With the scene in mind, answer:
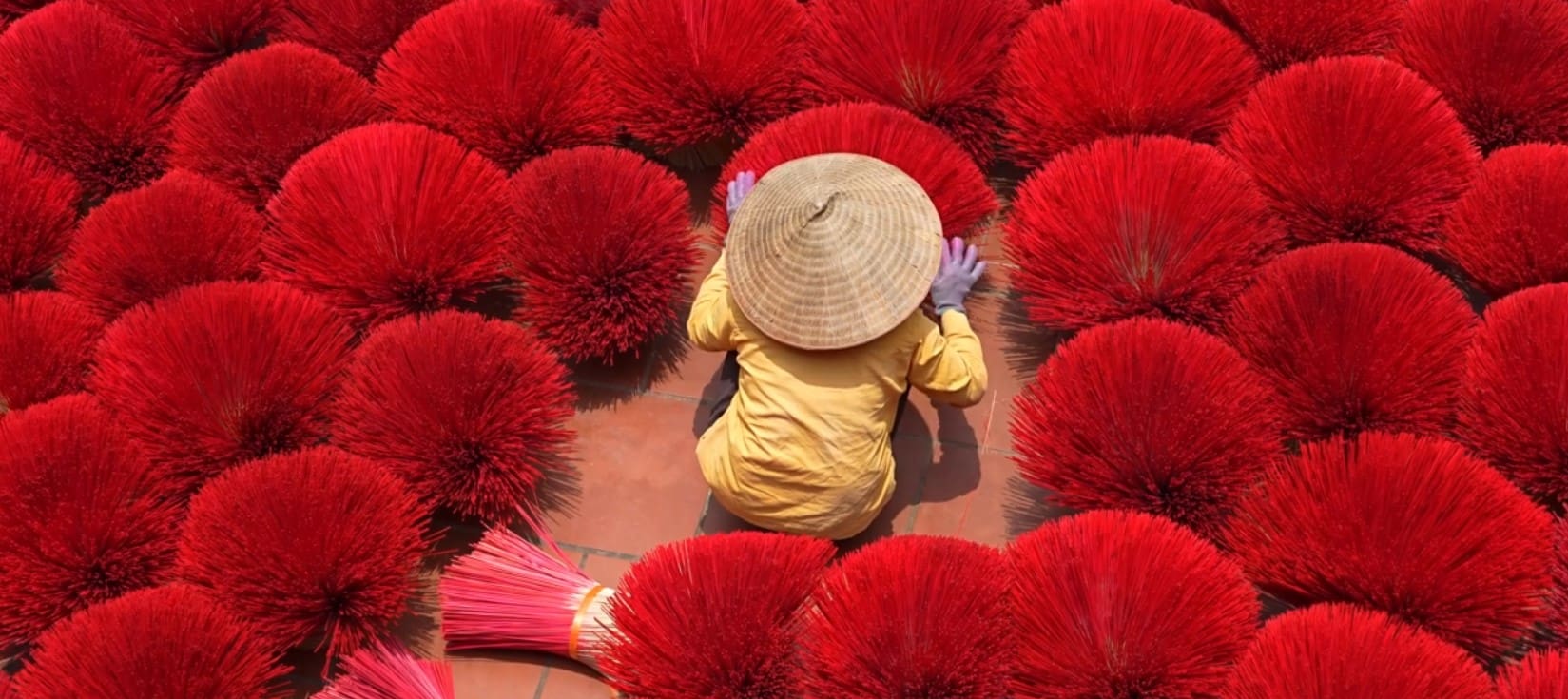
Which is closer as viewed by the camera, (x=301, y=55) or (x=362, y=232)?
(x=362, y=232)

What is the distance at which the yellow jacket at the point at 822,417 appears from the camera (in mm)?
2000

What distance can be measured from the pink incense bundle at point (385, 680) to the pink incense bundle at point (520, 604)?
0.09m

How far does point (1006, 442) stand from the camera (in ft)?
7.35

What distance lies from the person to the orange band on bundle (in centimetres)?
20

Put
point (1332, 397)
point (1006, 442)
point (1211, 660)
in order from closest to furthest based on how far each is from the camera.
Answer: point (1211, 660), point (1332, 397), point (1006, 442)

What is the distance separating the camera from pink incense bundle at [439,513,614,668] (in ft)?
6.68

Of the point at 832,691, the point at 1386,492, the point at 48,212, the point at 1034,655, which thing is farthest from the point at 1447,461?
the point at 48,212

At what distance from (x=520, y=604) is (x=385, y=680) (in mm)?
187

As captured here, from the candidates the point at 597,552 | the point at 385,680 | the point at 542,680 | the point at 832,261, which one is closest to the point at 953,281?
the point at 832,261

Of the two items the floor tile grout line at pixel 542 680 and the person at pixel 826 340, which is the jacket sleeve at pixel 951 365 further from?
the floor tile grout line at pixel 542 680

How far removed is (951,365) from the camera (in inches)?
81.0

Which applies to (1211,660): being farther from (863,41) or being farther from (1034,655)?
(863,41)

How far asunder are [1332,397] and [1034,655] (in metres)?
0.53

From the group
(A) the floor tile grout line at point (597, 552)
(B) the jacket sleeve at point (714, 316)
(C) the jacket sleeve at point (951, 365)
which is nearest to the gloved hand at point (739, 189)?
(B) the jacket sleeve at point (714, 316)
